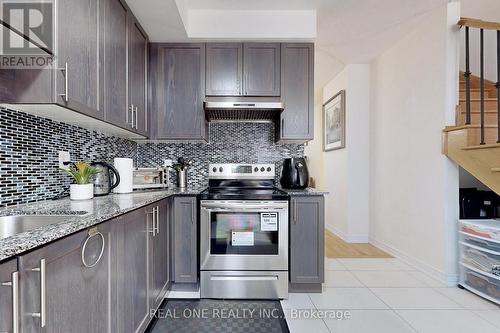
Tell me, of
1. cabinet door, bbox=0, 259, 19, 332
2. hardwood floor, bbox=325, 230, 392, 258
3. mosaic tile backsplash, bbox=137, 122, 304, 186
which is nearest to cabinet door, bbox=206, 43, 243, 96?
mosaic tile backsplash, bbox=137, 122, 304, 186

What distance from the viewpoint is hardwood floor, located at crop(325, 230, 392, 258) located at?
3.20 meters

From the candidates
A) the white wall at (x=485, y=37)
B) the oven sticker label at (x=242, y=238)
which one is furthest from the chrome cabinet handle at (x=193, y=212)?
the white wall at (x=485, y=37)

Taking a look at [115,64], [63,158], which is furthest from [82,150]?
[115,64]

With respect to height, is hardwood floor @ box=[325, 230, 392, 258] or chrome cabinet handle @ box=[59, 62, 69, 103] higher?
chrome cabinet handle @ box=[59, 62, 69, 103]

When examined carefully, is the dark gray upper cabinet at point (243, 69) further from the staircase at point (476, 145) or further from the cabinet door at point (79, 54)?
the staircase at point (476, 145)

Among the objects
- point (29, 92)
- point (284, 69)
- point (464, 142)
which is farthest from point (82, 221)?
point (464, 142)

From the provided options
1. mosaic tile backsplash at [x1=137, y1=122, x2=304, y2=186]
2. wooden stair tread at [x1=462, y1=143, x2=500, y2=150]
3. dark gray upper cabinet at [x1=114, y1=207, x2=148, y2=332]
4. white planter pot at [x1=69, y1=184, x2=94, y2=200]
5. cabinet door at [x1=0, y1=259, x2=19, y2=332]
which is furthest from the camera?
mosaic tile backsplash at [x1=137, y1=122, x2=304, y2=186]

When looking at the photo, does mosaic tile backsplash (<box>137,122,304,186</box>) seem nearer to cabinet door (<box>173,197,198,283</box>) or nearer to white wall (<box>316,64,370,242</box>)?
cabinet door (<box>173,197,198,283</box>)

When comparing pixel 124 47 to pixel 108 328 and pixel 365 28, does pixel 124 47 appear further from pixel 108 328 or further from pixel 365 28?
pixel 365 28

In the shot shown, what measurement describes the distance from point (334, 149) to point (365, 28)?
189 cm

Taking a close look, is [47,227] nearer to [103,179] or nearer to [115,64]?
[103,179]

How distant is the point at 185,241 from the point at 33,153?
Result: 1.22 metres

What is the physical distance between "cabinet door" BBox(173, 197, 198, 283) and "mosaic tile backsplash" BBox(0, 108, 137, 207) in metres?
0.83

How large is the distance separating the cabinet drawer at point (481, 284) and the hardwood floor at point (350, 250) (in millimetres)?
909
